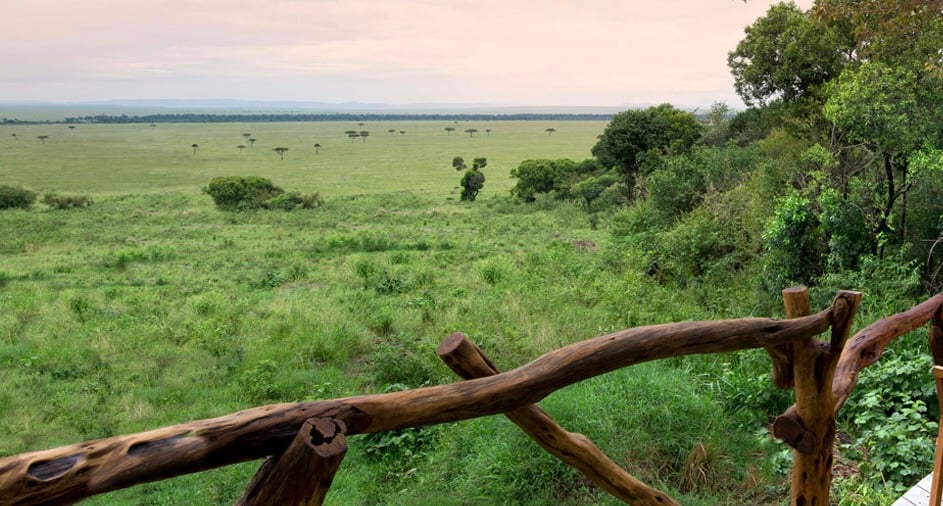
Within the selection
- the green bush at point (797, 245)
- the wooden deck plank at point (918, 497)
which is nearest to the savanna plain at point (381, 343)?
the green bush at point (797, 245)

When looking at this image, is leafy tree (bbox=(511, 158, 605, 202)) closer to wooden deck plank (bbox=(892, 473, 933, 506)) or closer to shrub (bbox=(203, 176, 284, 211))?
shrub (bbox=(203, 176, 284, 211))

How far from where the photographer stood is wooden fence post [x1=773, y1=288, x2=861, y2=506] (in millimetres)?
1962

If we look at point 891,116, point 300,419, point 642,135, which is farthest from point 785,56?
point 300,419

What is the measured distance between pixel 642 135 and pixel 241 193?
18774 mm

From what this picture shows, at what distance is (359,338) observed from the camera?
8.05 meters

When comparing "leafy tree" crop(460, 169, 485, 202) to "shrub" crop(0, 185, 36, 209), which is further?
"leafy tree" crop(460, 169, 485, 202)

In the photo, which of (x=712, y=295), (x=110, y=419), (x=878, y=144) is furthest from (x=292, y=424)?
(x=712, y=295)

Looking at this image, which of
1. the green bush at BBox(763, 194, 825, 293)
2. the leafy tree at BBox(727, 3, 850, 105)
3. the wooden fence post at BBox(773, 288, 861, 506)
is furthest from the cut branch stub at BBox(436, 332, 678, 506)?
the leafy tree at BBox(727, 3, 850, 105)

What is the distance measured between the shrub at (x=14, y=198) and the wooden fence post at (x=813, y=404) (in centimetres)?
3310

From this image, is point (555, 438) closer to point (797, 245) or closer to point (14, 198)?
point (797, 245)

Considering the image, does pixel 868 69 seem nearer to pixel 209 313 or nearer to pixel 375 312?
pixel 375 312

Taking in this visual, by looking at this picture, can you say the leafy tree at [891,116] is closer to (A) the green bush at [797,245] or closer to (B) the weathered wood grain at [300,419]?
(A) the green bush at [797,245]

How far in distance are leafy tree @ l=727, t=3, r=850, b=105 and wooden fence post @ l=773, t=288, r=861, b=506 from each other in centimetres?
1324

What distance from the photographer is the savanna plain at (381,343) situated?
4.05 m
